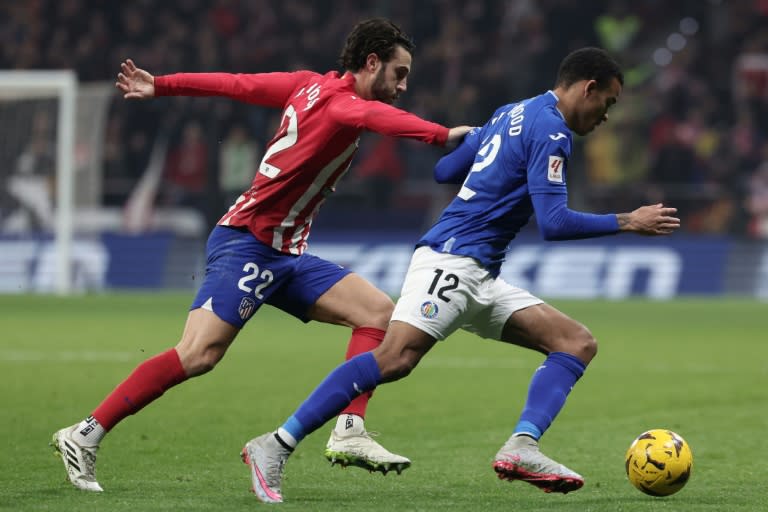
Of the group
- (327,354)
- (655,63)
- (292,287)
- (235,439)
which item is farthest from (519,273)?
(292,287)

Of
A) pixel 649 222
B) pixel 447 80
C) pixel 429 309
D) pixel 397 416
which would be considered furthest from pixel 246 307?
pixel 447 80

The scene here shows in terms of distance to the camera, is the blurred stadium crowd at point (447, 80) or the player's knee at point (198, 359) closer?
the player's knee at point (198, 359)

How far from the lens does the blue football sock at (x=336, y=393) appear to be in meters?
5.71

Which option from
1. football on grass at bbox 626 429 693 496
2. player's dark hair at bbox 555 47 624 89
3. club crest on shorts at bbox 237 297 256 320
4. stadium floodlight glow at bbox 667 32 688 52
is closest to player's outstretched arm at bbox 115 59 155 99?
club crest on shorts at bbox 237 297 256 320

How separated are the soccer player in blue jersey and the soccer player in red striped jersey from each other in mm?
275

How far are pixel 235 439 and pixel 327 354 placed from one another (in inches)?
199

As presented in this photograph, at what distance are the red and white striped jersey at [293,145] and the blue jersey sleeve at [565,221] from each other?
2.82 feet

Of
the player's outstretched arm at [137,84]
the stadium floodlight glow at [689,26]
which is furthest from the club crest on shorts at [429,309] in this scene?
the stadium floodlight glow at [689,26]

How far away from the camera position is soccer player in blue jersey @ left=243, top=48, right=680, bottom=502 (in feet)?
18.4

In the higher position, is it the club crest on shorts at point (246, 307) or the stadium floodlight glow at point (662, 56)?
the stadium floodlight glow at point (662, 56)

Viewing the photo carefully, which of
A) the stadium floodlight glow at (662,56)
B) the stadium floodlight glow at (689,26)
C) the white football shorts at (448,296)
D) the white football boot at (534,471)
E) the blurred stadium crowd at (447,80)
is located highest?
the stadium floodlight glow at (689,26)

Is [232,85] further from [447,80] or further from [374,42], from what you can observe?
[447,80]

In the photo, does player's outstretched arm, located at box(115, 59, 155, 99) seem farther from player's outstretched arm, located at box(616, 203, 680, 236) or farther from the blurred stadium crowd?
the blurred stadium crowd

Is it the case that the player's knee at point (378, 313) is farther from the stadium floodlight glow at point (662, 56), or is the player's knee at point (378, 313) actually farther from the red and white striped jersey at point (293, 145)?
the stadium floodlight glow at point (662, 56)
